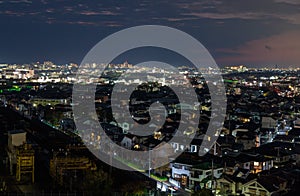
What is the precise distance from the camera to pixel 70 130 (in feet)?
26.8

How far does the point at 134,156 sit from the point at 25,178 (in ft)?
5.32

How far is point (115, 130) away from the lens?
24.1ft

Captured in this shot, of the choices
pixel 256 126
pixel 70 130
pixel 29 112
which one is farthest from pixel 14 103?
pixel 256 126

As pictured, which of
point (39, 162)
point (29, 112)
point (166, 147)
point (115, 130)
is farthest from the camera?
point (29, 112)

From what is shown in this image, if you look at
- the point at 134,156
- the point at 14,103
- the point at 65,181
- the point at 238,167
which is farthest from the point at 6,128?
the point at 14,103

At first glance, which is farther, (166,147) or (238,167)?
(166,147)

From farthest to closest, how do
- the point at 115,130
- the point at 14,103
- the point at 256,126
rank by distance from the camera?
the point at 14,103, the point at 256,126, the point at 115,130

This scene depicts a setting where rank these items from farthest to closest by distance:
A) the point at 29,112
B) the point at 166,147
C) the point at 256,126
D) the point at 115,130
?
the point at 29,112
the point at 256,126
the point at 115,130
the point at 166,147

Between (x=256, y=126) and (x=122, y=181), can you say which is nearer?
(x=122, y=181)

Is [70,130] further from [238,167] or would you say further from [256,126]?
[238,167]

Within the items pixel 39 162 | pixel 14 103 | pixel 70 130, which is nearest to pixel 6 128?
pixel 70 130

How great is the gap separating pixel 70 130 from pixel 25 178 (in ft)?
12.0

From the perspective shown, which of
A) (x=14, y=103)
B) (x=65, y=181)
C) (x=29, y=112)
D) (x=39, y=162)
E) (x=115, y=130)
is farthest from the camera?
(x=14, y=103)

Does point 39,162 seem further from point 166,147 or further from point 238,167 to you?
point 238,167
